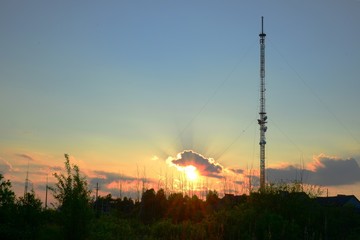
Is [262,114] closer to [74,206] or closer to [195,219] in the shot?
[195,219]

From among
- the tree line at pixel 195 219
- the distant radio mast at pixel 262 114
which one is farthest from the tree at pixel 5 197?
the distant radio mast at pixel 262 114

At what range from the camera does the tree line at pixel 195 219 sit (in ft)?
73.3

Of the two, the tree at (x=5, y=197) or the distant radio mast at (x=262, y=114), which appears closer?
the tree at (x=5, y=197)

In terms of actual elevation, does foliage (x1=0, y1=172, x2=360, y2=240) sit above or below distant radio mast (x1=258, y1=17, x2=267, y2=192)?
below

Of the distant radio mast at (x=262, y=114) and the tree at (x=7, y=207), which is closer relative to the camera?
the tree at (x=7, y=207)

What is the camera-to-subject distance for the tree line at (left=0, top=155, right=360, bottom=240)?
22.3 metres

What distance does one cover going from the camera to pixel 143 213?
5041cm

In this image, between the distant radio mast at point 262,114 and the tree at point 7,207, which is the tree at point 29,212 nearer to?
the tree at point 7,207

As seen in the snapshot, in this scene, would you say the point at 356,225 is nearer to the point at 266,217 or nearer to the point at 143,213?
the point at 266,217

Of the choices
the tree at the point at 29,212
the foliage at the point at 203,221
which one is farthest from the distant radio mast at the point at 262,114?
the tree at the point at 29,212

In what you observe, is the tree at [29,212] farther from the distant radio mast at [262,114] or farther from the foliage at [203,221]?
the distant radio mast at [262,114]

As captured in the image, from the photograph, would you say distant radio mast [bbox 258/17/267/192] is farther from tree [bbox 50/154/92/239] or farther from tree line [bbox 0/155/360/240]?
tree [bbox 50/154/92/239]

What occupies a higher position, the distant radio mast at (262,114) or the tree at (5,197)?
the distant radio mast at (262,114)

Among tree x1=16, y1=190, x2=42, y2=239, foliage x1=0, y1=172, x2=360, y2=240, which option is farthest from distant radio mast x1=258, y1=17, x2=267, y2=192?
tree x1=16, y1=190, x2=42, y2=239
